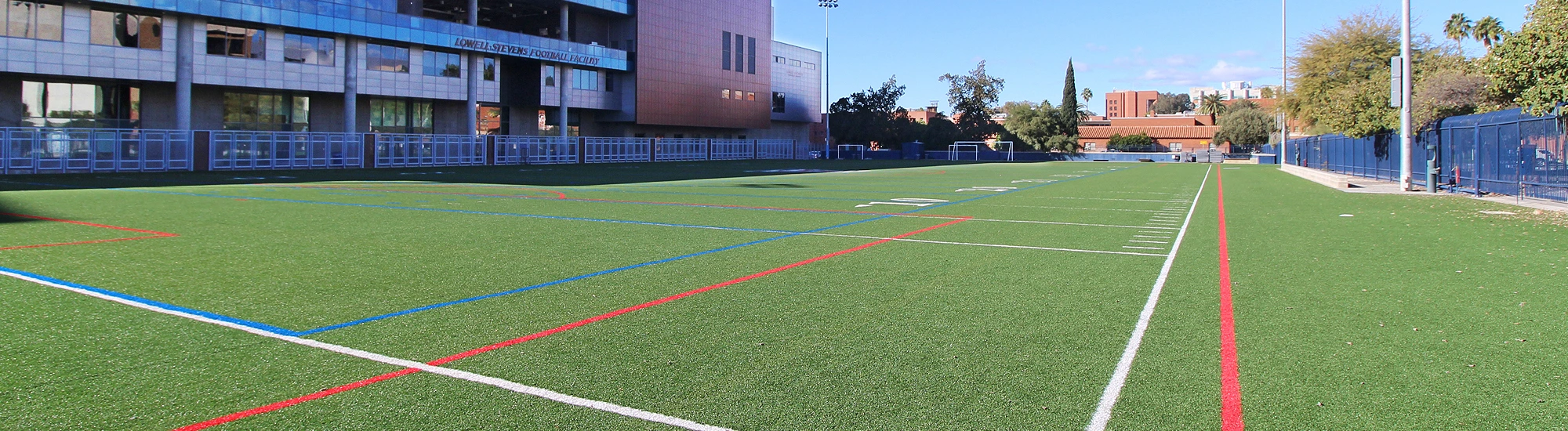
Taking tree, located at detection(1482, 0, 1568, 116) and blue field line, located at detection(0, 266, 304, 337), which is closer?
blue field line, located at detection(0, 266, 304, 337)

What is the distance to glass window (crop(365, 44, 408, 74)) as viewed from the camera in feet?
180

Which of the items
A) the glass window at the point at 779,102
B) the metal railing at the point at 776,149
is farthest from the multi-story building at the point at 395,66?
the glass window at the point at 779,102

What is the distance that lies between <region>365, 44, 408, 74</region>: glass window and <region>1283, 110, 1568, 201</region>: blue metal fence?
5080cm

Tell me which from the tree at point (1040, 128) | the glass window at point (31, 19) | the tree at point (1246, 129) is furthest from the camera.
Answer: the tree at point (1246, 129)

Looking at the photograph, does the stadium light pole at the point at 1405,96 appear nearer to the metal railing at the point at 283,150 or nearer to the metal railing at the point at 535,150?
the metal railing at the point at 283,150

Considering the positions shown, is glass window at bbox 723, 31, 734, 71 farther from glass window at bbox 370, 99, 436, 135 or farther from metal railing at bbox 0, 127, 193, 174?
metal railing at bbox 0, 127, 193, 174

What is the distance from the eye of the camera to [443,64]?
59.2 metres

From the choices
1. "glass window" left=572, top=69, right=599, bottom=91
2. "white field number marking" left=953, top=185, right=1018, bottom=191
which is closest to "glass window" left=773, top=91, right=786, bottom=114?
"glass window" left=572, top=69, right=599, bottom=91

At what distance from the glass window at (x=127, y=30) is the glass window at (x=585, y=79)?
91.9 feet

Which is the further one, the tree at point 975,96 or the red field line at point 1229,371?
the tree at point 975,96

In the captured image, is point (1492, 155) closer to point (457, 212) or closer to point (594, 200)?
point (594, 200)

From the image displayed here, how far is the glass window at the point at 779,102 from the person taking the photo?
9306 centimetres

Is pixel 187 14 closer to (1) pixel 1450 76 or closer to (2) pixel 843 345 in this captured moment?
(2) pixel 843 345

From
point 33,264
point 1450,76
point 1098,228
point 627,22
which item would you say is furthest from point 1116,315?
point 627,22
